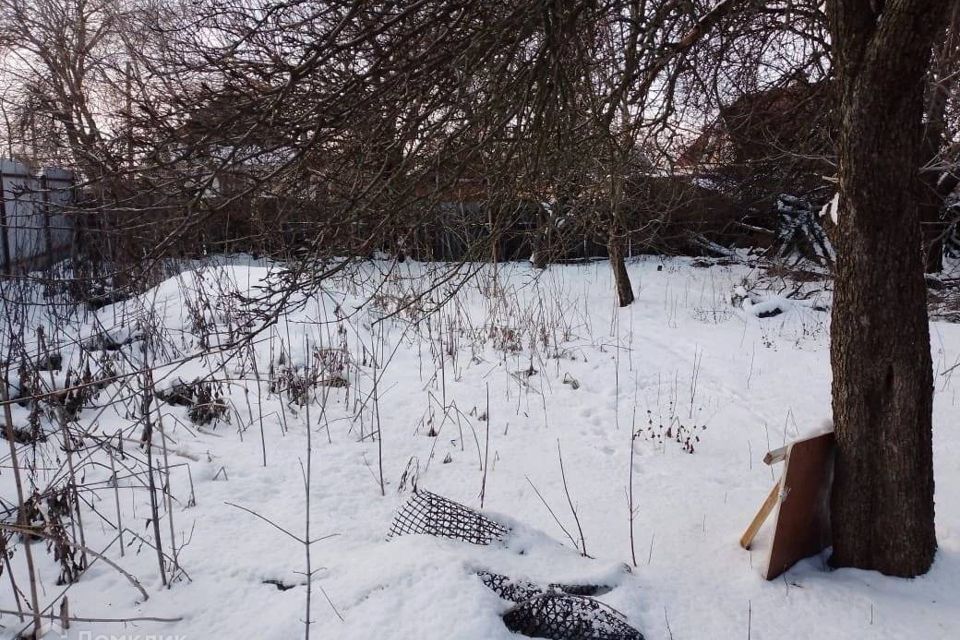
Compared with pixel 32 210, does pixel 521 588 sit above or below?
below

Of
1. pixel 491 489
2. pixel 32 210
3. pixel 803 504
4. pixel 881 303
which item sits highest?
pixel 32 210

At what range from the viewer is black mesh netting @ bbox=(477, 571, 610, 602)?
7.25 feet

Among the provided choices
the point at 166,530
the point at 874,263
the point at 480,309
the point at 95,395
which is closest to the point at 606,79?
the point at 874,263

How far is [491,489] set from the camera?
138 inches

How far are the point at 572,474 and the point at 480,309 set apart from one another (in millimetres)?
4742

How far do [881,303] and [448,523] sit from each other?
6.26ft

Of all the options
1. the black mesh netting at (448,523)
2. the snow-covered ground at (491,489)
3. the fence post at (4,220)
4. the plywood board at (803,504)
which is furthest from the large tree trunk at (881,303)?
the fence post at (4,220)

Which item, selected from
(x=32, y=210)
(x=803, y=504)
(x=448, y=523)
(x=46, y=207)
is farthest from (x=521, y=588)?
(x=32, y=210)

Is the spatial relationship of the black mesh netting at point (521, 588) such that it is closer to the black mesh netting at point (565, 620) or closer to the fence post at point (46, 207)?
the black mesh netting at point (565, 620)

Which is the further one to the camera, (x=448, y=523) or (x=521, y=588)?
(x=448, y=523)

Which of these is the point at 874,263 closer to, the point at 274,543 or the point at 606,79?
the point at 606,79

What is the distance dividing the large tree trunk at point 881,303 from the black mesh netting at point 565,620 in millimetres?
1150

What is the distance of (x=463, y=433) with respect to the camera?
4359 millimetres

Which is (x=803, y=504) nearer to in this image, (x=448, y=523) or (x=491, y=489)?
(x=448, y=523)
